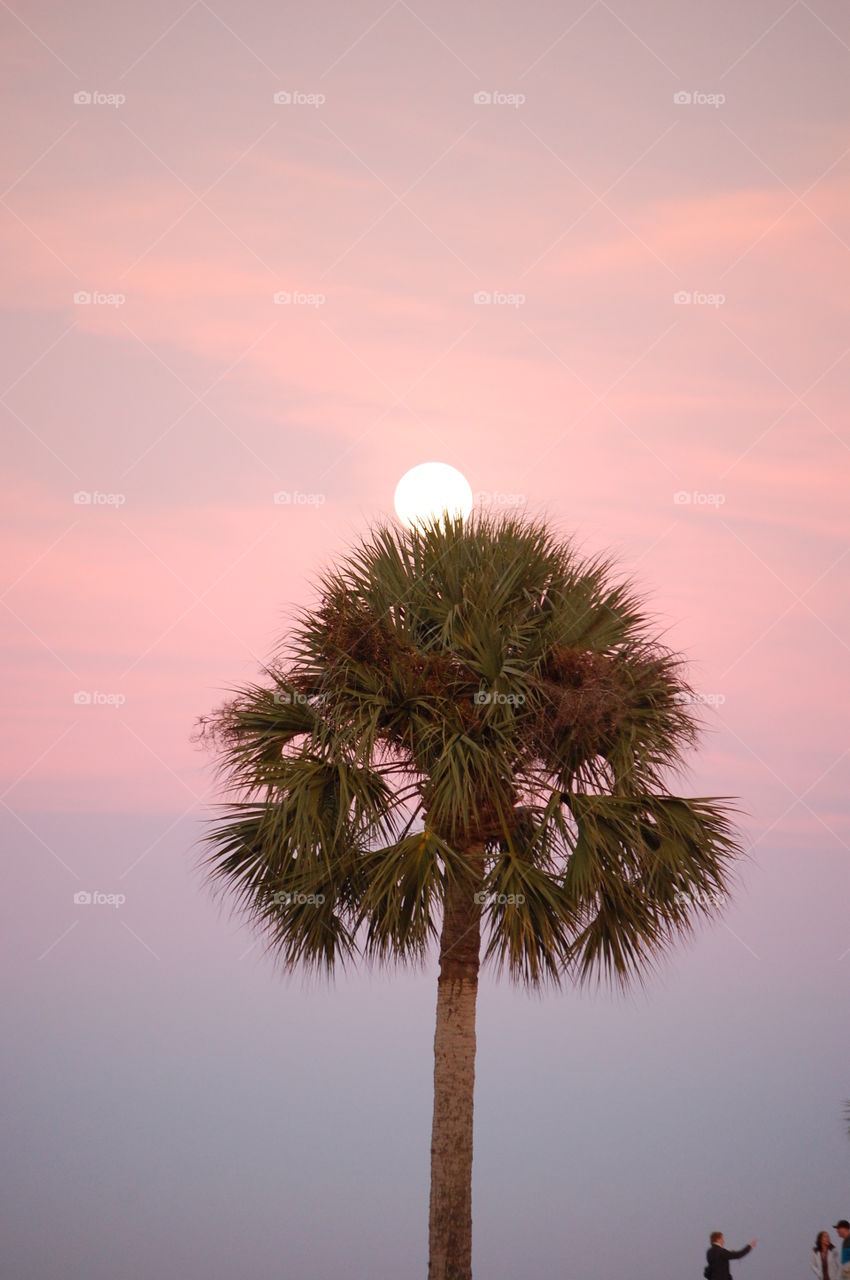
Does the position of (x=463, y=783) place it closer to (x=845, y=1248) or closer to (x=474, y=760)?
(x=474, y=760)

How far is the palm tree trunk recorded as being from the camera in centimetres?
1424

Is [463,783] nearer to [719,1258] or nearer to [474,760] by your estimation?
[474,760]

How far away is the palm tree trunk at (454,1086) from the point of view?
14.2 metres

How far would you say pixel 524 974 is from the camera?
13.9 metres

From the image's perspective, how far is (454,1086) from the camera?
14688 mm

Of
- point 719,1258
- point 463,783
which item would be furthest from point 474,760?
point 719,1258

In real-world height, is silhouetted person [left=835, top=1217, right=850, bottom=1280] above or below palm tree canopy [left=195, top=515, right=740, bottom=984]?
below

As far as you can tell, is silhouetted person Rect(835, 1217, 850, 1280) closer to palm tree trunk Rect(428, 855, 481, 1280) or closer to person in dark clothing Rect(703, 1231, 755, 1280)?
person in dark clothing Rect(703, 1231, 755, 1280)

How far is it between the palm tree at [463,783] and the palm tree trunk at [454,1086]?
2 cm

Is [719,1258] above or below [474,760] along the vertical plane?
below

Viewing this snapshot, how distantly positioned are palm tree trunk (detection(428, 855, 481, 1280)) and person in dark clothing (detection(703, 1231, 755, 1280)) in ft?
8.41

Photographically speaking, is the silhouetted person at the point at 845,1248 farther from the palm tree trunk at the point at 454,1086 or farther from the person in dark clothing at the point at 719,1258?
the palm tree trunk at the point at 454,1086

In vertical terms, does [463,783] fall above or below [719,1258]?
above

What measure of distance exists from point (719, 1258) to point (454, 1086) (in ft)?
10.8
